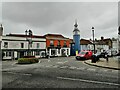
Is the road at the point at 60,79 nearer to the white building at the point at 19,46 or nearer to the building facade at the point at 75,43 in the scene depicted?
the white building at the point at 19,46

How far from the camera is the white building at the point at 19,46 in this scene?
43781 millimetres

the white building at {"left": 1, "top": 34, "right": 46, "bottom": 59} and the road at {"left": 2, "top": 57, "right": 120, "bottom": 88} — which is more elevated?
the white building at {"left": 1, "top": 34, "right": 46, "bottom": 59}

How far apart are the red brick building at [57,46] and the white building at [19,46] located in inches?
79.4

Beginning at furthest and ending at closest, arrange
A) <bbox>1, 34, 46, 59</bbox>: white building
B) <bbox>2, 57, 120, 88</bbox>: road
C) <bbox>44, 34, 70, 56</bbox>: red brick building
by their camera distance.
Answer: <bbox>44, 34, 70, 56</bbox>: red brick building < <bbox>1, 34, 46, 59</bbox>: white building < <bbox>2, 57, 120, 88</bbox>: road

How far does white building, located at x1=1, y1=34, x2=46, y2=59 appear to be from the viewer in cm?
4378

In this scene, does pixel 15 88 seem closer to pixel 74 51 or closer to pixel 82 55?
pixel 82 55

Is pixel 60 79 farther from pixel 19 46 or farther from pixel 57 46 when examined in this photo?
pixel 57 46

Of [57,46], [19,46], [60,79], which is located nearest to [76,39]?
[57,46]

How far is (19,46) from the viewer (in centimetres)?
4644

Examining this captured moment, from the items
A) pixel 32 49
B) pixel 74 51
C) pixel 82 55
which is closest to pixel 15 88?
pixel 82 55

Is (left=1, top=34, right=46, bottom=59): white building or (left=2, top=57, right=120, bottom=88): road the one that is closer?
(left=2, top=57, right=120, bottom=88): road

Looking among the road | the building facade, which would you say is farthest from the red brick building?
the road

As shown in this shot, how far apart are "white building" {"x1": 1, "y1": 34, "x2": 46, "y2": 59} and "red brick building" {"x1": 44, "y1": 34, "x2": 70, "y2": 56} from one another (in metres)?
2.02

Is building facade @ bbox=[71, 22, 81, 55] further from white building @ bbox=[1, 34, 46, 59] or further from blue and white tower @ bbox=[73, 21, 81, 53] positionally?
white building @ bbox=[1, 34, 46, 59]
